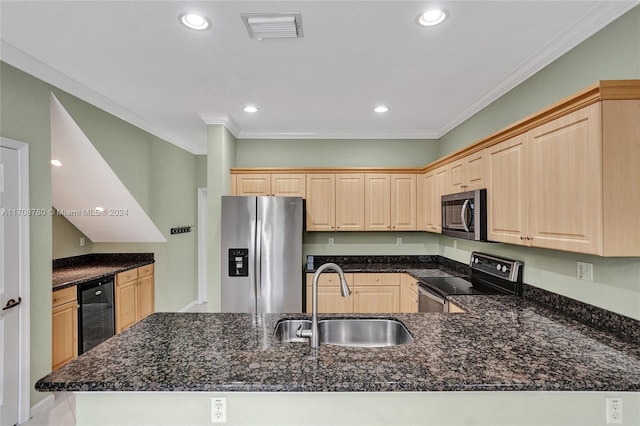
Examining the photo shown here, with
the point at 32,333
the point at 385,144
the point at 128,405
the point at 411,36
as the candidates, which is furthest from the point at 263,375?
the point at 385,144

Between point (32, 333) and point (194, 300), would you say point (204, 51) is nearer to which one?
point (32, 333)

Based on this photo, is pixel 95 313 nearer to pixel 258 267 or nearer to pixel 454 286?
pixel 258 267

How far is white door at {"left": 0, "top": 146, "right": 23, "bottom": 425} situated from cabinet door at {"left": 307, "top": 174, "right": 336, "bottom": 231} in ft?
9.07

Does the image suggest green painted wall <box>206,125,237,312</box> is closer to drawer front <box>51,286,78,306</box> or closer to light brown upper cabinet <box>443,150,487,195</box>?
drawer front <box>51,286,78,306</box>

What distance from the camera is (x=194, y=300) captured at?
581 cm

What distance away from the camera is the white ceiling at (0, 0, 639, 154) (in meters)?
1.88

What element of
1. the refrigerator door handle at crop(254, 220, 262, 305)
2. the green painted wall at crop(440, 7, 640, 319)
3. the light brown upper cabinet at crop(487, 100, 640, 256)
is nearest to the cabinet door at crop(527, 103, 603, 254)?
the light brown upper cabinet at crop(487, 100, 640, 256)

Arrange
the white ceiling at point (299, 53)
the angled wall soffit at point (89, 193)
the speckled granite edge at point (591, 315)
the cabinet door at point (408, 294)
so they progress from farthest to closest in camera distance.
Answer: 1. the cabinet door at point (408, 294)
2. the angled wall soffit at point (89, 193)
3. the white ceiling at point (299, 53)
4. the speckled granite edge at point (591, 315)

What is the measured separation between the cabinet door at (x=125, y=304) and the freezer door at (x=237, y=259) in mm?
1297

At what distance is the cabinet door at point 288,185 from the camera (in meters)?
4.21

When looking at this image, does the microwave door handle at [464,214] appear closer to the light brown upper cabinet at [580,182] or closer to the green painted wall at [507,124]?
the green painted wall at [507,124]

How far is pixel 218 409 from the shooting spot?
4.41ft

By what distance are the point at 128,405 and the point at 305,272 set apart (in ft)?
9.29

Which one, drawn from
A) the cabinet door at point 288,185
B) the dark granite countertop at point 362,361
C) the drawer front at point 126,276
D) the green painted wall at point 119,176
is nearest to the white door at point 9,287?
the green painted wall at point 119,176
